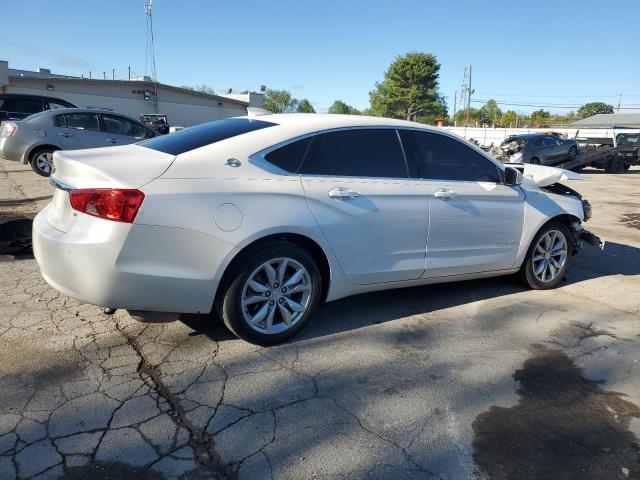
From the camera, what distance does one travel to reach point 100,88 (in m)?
41.3

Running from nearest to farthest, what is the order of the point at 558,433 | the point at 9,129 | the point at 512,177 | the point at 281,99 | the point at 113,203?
the point at 558,433 < the point at 113,203 < the point at 512,177 < the point at 9,129 < the point at 281,99

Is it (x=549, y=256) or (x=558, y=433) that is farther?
(x=549, y=256)

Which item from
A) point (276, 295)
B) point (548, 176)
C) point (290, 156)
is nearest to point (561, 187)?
point (548, 176)

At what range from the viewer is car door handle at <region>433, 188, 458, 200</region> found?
432 cm

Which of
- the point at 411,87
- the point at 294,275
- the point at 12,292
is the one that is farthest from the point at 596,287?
the point at 411,87

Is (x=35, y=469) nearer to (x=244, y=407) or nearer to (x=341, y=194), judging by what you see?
(x=244, y=407)

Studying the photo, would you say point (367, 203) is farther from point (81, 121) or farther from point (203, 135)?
point (81, 121)

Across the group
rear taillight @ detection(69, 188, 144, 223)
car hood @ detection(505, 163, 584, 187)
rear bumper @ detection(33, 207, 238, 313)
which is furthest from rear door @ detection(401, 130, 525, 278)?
rear taillight @ detection(69, 188, 144, 223)

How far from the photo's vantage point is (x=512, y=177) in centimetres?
474

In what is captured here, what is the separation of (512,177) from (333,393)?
274 centimetres

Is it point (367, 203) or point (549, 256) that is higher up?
point (367, 203)

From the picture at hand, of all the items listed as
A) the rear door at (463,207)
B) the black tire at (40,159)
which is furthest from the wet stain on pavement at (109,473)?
the black tire at (40,159)

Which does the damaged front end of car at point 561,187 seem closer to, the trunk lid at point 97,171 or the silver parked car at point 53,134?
the trunk lid at point 97,171

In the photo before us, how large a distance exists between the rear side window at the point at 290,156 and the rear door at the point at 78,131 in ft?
28.2
